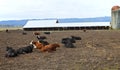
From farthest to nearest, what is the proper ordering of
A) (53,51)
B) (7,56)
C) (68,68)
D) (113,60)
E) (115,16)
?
(115,16) < (53,51) < (7,56) < (113,60) < (68,68)

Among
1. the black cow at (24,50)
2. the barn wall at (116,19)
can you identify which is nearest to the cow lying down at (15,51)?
the black cow at (24,50)

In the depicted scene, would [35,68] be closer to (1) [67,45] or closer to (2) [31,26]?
(1) [67,45]

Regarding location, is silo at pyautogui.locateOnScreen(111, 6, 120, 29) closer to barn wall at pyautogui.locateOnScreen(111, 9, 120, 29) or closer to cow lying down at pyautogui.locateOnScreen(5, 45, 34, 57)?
barn wall at pyautogui.locateOnScreen(111, 9, 120, 29)

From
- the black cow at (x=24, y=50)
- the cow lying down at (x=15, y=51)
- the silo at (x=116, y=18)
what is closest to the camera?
the cow lying down at (x=15, y=51)

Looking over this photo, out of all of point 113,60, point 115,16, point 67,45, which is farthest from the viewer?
point 115,16

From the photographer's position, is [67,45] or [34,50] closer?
[34,50]

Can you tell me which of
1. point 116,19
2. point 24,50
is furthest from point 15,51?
point 116,19

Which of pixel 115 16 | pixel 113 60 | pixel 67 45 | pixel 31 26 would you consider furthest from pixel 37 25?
pixel 113 60

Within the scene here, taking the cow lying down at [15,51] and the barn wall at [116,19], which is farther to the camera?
the barn wall at [116,19]

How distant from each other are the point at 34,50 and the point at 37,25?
7252 cm

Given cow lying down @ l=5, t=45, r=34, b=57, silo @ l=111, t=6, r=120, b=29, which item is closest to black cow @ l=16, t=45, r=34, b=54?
cow lying down @ l=5, t=45, r=34, b=57

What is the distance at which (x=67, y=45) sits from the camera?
83.9ft

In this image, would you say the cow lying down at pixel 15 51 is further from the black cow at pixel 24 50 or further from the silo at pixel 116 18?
the silo at pixel 116 18

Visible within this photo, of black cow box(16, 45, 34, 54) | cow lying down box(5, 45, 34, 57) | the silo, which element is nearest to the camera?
cow lying down box(5, 45, 34, 57)
